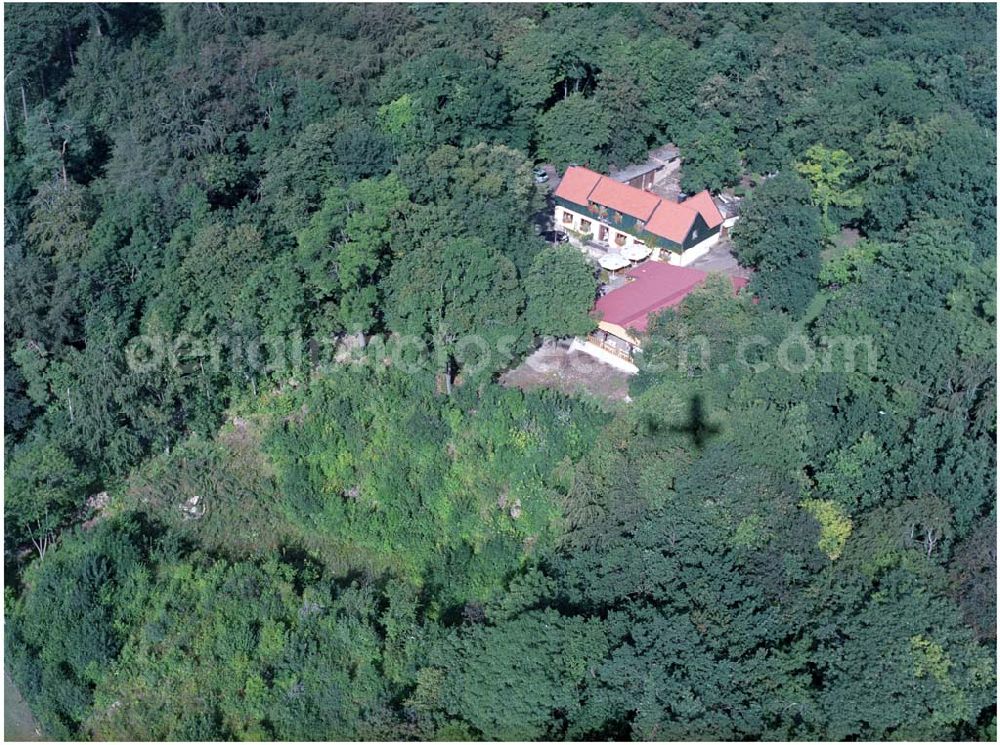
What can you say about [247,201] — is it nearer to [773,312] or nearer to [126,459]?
[126,459]

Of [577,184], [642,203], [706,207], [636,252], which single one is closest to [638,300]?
[636,252]

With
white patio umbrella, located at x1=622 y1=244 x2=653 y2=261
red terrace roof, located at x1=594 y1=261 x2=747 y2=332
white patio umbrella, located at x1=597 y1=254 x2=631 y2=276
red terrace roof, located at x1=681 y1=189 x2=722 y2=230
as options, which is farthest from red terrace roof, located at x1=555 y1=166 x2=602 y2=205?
red terrace roof, located at x1=594 y1=261 x2=747 y2=332

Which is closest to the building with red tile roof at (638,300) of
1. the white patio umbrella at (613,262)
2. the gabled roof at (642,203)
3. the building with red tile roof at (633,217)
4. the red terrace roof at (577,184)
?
the white patio umbrella at (613,262)

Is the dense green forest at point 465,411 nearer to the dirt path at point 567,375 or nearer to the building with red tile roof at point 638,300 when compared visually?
the dirt path at point 567,375

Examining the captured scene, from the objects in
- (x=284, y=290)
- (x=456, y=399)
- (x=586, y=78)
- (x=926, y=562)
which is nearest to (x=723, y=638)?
→ (x=926, y=562)

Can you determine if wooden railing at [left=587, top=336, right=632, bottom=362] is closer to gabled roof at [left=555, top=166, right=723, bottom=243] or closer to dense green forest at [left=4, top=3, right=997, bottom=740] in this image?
dense green forest at [left=4, top=3, right=997, bottom=740]

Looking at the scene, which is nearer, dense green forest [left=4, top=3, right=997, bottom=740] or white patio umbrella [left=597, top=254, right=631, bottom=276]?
dense green forest [left=4, top=3, right=997, bottom=740]

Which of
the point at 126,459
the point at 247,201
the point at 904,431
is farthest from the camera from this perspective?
the point at 247,201

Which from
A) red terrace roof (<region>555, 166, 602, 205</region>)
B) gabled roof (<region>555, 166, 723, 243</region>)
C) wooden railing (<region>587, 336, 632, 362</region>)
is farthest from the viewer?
red terrace roof (<region>555, 166, 602, 205</region>)
